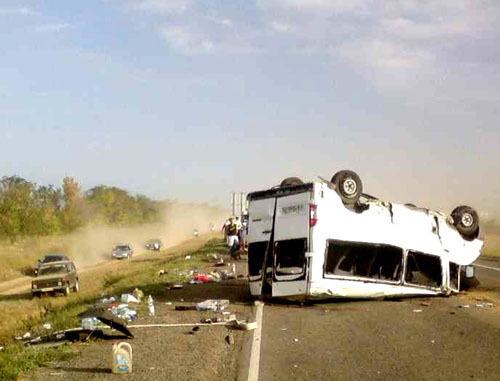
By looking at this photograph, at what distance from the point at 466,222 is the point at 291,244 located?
474 centimetres

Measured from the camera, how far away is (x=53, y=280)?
32.9 meters

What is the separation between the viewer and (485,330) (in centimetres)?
1176

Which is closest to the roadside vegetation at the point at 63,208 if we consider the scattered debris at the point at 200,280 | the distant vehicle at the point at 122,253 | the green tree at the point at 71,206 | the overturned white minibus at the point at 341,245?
Result: the green tree at the point at 71,206

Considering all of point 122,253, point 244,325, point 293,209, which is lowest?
point 122,253

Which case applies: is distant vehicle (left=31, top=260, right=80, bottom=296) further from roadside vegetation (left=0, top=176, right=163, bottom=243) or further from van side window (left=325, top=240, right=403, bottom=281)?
roadside vegetation (left=0, top=176, right=163, bottom=243)

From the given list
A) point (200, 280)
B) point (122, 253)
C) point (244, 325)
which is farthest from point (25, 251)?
point (244, 325)

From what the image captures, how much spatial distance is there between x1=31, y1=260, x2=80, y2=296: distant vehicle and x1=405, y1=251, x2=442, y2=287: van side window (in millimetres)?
20711

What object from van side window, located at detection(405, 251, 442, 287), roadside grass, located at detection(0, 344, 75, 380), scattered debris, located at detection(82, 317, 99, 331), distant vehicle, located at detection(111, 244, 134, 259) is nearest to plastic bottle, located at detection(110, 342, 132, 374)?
roadside grass, located at detection(0, 344, 75, 380)

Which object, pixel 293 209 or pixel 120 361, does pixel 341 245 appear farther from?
pixel 120 361

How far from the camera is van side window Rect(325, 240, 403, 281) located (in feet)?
50.1

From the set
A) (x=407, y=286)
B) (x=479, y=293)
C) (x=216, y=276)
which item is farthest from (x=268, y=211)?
(x=216, y=276)

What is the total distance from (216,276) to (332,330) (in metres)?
12.8

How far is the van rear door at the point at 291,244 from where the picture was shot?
592 inches

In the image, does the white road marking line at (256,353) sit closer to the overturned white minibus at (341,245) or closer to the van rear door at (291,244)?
the van rear door at (291,244)
